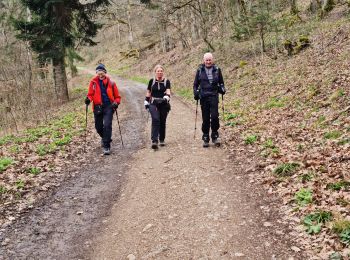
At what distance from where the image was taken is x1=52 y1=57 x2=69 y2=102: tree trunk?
25.0 meters

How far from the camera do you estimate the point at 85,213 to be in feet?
23.5

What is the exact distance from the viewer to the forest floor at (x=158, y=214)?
5605 millimetres

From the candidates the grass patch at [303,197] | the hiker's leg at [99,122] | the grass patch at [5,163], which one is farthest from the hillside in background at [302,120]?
the grass patch at [5,163]

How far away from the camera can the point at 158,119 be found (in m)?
10.9

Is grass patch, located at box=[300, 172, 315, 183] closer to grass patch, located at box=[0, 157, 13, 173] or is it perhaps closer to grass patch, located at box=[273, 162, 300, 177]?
grass patch, located at box=[273, 162, 300, 177]

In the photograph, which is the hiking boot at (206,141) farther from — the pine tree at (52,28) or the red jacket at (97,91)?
the pine tree at (52,28)

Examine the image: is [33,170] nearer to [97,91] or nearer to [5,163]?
[5,163]

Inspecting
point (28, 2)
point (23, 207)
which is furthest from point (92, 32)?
point (23, 207)

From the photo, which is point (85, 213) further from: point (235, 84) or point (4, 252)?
point (235, 84)

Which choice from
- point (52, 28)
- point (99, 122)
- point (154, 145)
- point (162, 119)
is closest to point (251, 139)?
point (162, 119)

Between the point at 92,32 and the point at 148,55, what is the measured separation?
22.5m

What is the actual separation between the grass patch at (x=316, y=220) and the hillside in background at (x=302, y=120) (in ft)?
0.05

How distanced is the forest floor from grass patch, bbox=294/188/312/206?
339 mm

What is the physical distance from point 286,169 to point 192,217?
7.67ft
